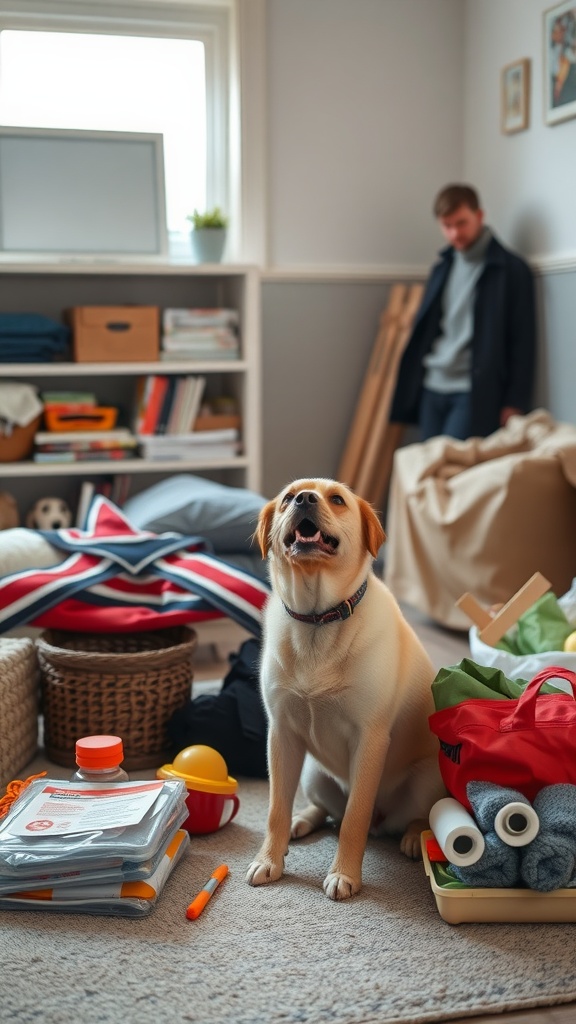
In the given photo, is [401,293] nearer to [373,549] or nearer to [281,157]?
[281,157]

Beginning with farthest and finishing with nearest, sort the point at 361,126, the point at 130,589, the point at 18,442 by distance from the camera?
→ the point at 361,126
the point at 18,442
the point at 130,589

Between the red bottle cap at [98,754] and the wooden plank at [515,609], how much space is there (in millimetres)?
821

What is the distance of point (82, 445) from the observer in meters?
3.82

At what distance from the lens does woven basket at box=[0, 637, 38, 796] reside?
6.83 feet

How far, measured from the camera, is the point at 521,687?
191 cm

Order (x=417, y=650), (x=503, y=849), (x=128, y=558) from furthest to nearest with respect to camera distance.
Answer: (x=128, y=558), (x=417, y=650), (x=503, y=849)

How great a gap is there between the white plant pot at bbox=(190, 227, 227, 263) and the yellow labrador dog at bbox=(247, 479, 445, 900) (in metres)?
2.55

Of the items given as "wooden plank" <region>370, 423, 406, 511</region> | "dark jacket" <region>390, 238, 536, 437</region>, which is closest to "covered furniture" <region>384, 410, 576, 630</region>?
"dark jacket" <region>390, 238, 536, 437</region>

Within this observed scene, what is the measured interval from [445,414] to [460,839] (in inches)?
108

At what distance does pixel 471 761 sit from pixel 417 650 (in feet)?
0.87

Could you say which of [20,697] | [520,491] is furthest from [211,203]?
[20,697]

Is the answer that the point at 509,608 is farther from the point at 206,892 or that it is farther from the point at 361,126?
the point at 361,126

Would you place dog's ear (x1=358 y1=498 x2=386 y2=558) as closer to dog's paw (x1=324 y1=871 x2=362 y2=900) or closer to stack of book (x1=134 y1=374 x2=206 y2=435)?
dog's paw (x1=324 y1=871 x2=362 y2=900)

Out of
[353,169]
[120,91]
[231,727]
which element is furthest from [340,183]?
[231,727]
